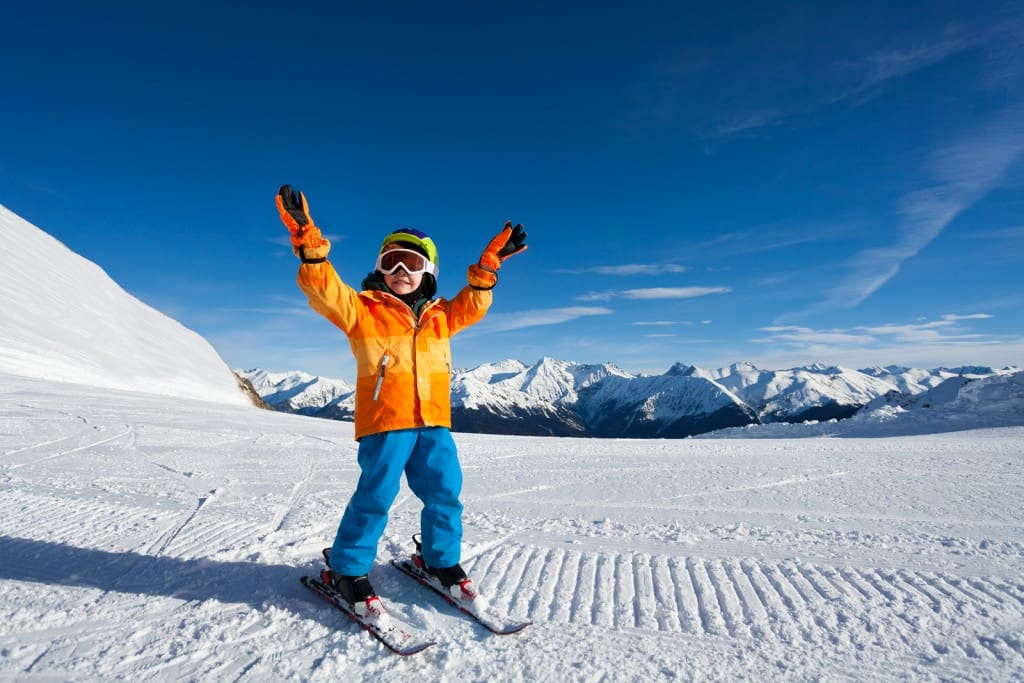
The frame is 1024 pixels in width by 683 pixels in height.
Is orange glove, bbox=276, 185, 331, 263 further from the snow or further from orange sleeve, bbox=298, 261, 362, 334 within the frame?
the snow

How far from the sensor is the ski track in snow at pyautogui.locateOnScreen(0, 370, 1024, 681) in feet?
8.14

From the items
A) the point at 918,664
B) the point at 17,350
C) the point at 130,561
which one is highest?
the point at 17,350

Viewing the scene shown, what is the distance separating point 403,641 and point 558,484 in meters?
3.77

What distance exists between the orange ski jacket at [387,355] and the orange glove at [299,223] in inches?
4.5

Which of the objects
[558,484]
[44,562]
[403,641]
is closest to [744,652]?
[403,641]

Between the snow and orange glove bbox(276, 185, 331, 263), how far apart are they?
202cm

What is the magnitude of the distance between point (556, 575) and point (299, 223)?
2692mm

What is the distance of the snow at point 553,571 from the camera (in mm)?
2484

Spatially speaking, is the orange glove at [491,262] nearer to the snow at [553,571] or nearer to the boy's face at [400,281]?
the boy's face at [400,281]

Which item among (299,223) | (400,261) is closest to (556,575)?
(400,261)

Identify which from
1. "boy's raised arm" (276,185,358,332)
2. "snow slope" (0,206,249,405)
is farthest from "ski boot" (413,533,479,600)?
"snow slope" (0,206,249,405)

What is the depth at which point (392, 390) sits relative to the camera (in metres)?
3.07

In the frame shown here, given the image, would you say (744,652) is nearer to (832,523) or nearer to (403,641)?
(403,641)

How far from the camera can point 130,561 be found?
3533 millimetres
